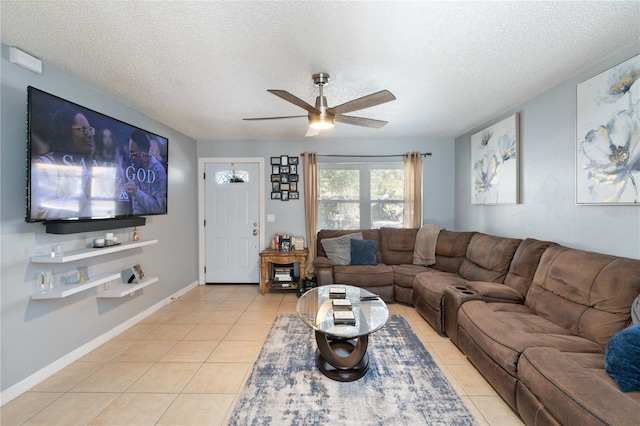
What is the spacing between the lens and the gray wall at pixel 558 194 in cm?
211

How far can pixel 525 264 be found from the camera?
8.70ft

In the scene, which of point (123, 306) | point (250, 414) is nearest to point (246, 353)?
point (250, 414)

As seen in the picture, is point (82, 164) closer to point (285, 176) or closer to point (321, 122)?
point (321, 122)

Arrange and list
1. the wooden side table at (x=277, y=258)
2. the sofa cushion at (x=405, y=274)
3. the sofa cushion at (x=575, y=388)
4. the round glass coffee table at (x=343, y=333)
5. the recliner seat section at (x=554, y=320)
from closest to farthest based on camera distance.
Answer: the sofa cushion at (x=575, y=388) < the recliner seat section at (x=554, y=320) < the round glass coffee table at (x=343, y=333) < the sofa cushion at (x=405, y=274) < the wooden side table at (x=277, y=258)

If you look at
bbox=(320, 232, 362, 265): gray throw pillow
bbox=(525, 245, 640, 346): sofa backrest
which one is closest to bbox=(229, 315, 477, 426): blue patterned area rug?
bbox=(525, 245, 640, 346): sofa backrest

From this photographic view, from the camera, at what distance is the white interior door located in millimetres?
4844

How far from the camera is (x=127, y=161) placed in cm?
282

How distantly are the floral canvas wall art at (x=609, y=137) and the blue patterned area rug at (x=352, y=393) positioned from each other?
1.90 meters

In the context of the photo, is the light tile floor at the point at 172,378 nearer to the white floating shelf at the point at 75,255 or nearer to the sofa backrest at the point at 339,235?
the white floating shelf at the point at 75,255

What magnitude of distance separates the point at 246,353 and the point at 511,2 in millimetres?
3179

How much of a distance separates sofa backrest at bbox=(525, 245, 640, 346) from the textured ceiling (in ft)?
5.04

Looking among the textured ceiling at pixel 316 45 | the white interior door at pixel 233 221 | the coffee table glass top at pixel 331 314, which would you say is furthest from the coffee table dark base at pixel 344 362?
the white interior door at pixel 233 221

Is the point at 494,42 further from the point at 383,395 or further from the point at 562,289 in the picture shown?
the point at 383,395

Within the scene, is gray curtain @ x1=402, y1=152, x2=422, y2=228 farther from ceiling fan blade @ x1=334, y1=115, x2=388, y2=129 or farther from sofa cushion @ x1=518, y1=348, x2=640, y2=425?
sofa cushion @ x1=518, y1=348, x2=640, y2=425
